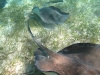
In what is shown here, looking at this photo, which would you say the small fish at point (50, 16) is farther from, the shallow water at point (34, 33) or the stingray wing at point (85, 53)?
the stingray wing at point (85, 53)

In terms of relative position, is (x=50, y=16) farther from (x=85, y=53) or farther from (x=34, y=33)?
(x=85, y=53)

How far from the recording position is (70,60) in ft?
10.4

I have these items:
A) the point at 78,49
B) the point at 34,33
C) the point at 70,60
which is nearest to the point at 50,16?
the point at 34,33

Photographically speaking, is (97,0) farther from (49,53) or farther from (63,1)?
Answer: (49,53)

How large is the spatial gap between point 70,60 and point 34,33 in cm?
190

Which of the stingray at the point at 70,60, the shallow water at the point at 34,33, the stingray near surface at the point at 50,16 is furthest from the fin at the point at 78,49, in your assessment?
the stingray near surface at the point at 50,16

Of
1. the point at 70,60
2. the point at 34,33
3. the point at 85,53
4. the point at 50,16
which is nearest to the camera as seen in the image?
the point at 70,60

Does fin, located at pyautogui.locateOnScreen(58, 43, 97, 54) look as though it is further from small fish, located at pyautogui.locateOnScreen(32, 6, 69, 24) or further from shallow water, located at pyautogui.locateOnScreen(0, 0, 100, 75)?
small fish, located at pyautogui.locateOnScreen(32, 6, 69, 24)

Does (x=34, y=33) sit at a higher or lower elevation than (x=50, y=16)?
lower

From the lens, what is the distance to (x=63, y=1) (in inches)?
247

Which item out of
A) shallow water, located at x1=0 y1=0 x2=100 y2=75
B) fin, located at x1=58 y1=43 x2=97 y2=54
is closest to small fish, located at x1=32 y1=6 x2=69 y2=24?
shallow water, located at x1=0 y1=0 x2=100 y2=75

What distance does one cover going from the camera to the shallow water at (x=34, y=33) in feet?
13.4

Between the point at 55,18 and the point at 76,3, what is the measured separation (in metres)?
1.53

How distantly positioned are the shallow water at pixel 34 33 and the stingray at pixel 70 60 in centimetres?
68
